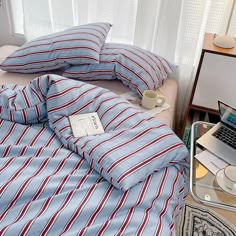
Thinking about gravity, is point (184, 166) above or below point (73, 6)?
below

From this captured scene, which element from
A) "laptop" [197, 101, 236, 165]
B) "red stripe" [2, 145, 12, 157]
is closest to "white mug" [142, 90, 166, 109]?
"laptop" [197, 101, 236, 165]

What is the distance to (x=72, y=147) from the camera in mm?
1163

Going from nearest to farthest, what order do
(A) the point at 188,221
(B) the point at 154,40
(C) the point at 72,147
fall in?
(C) the point at 72,147 < (A) the point at 188,221 < (B) the point at 154,40

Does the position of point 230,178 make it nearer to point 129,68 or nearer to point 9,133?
point 129,68

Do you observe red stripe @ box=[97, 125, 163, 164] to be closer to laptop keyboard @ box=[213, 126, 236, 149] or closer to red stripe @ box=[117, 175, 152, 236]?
red stripe @ box=[117, 175, 152, 236]

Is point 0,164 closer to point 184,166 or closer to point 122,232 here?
point 122,232

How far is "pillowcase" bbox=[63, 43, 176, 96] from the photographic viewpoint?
5.06 feet

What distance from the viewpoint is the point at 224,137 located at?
1300mm

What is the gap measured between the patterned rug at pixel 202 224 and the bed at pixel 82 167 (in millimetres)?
404

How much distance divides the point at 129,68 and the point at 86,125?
18.8 inches

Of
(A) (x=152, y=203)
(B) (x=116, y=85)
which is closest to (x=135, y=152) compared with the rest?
(A) (x=152, y=203)

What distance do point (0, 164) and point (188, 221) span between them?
963 millimetres

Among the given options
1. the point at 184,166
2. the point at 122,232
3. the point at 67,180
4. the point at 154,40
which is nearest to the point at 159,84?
the point at 154,40

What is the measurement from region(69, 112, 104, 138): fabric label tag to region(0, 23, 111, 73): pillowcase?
1.31ft
